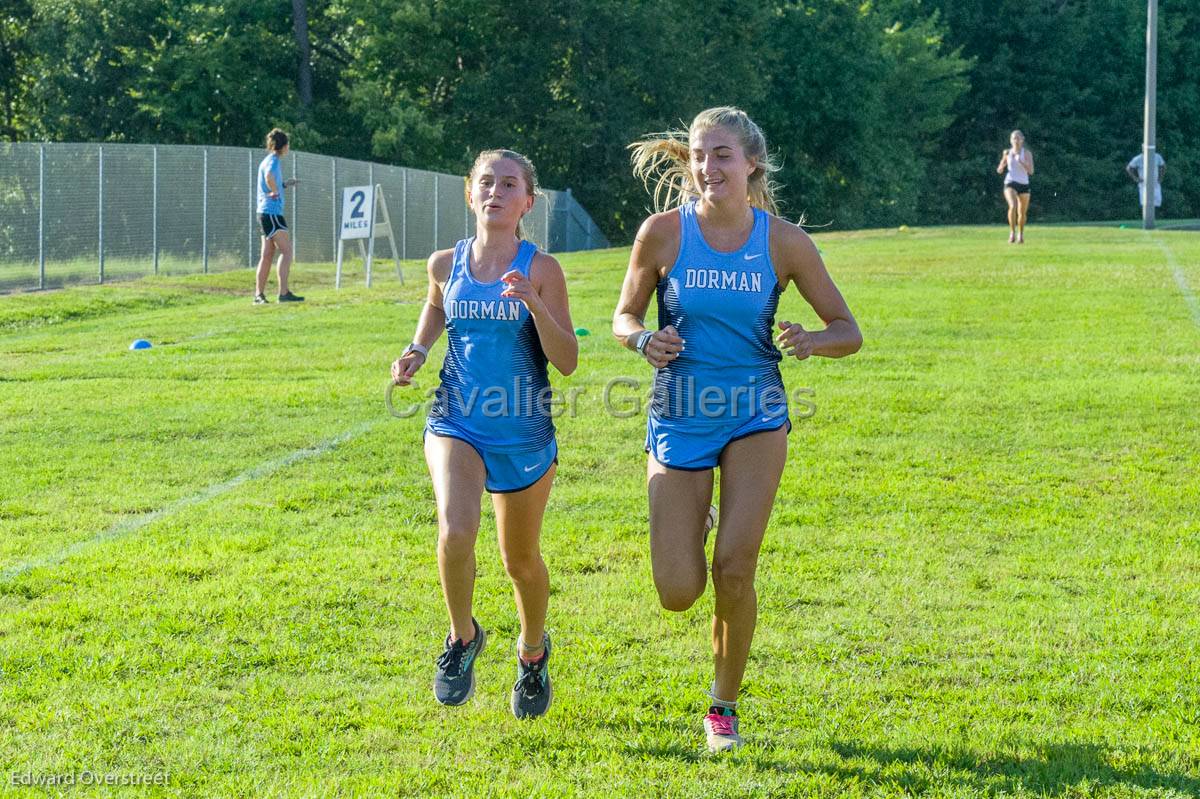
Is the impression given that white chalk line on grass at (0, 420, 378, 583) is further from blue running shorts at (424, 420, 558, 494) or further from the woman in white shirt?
the woman in white shirt

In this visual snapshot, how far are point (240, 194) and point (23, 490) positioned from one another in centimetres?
2007

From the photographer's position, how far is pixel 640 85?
166ft

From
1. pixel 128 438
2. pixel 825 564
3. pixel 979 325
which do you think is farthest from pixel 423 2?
pixel 825 564

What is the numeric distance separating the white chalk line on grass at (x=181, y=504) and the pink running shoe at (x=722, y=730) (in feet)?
10.8

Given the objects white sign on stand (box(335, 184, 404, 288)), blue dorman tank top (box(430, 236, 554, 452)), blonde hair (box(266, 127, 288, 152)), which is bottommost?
blue dorman tank top (box(430, 236, 554, 452))

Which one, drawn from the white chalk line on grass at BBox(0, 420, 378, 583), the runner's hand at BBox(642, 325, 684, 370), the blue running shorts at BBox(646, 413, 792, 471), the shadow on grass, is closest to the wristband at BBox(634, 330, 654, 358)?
the runner's hand at BBox(642, 325, 684, 370)

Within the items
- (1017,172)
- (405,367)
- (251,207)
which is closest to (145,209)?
(251,207)

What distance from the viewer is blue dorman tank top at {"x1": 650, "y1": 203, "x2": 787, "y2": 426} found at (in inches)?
191

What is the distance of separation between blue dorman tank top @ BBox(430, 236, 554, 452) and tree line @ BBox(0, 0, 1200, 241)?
3282 cm

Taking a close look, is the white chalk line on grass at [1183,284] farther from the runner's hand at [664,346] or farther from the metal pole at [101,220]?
the metal pole at [101,220]

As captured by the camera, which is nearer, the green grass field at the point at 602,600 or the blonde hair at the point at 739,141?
the green grass field at the point at 602,600

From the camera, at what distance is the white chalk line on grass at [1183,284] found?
1695cm

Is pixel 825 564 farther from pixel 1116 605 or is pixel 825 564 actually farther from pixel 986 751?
pixel 986 751

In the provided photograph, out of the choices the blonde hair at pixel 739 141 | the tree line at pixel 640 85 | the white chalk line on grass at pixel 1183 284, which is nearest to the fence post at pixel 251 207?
the tree line at pixel 640 85
